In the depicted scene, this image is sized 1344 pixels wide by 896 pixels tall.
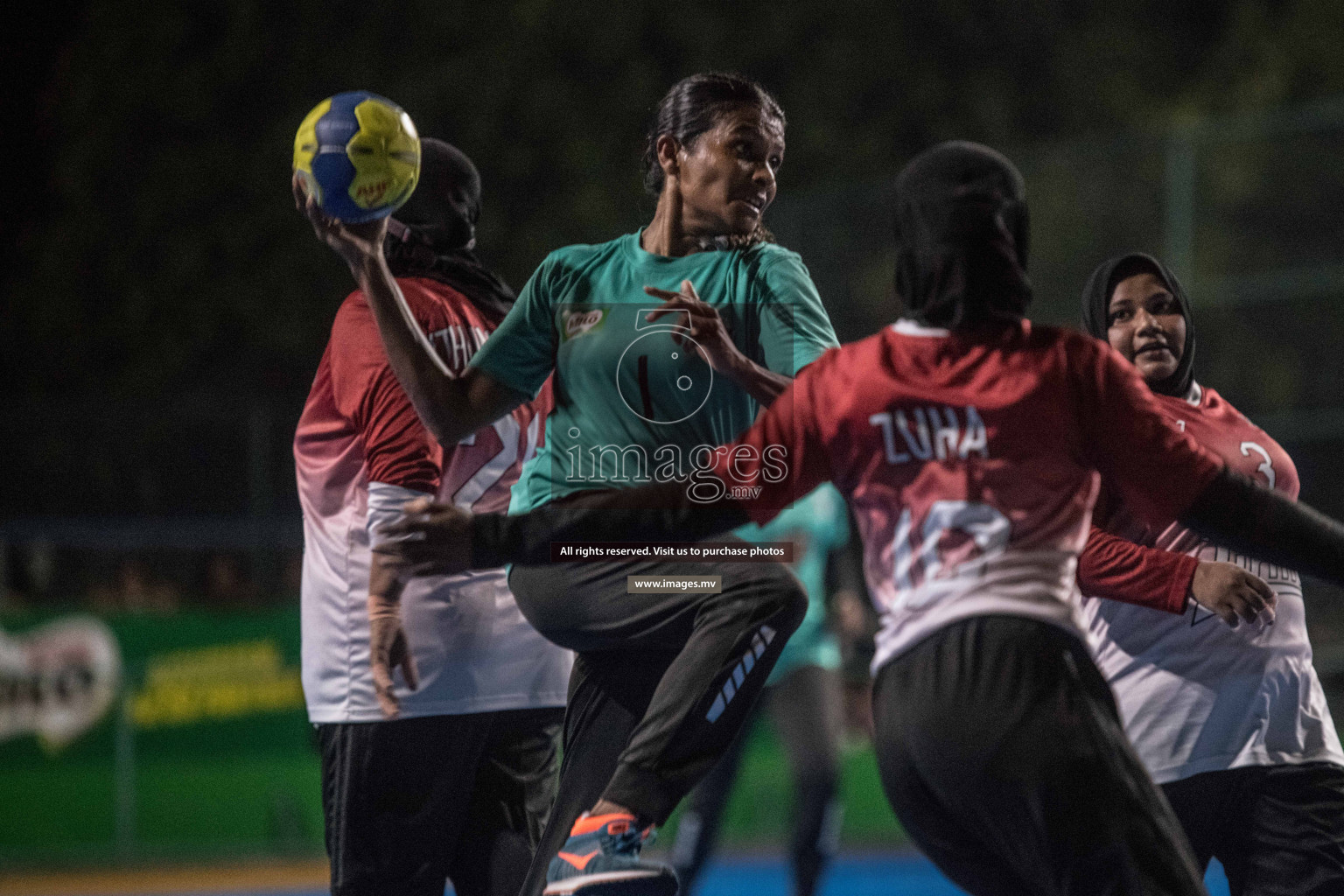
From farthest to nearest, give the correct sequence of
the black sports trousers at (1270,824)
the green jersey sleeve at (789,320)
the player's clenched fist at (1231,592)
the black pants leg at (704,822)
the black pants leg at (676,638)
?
the black pants leg at (704,822), the black sports trousers at (1270,824), the player's clenched fist at (1231,592), the green jersey sleeve at (789,320), the black pants leg at (676,638)

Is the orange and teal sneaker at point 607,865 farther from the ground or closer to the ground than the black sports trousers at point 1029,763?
closer to the ground

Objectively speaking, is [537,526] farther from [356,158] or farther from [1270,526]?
[1270,526]

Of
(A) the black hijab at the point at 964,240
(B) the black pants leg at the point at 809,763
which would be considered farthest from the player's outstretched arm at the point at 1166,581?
(B) the black pants leg at the point at 809,763

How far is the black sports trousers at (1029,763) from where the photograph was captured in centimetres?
252

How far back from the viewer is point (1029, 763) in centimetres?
254

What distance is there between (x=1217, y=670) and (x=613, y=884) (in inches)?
70.1

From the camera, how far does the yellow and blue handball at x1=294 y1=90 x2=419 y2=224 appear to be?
11.4 feet

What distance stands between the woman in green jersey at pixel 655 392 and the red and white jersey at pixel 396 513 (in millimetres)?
348

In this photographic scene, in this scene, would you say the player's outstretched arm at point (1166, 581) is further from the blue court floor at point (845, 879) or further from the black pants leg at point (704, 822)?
the blue court floor at point (845, 879)

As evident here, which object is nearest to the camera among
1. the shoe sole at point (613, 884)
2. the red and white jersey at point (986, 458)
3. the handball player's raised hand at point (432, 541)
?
the red and white jersey at point (986, 458)

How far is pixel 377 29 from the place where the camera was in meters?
24.7

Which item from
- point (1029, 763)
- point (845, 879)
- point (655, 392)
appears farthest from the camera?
point (845, 879)

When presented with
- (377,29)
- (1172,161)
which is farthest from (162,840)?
(377,29)

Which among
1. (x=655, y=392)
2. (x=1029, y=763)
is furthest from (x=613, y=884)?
(x=655, y=392)
